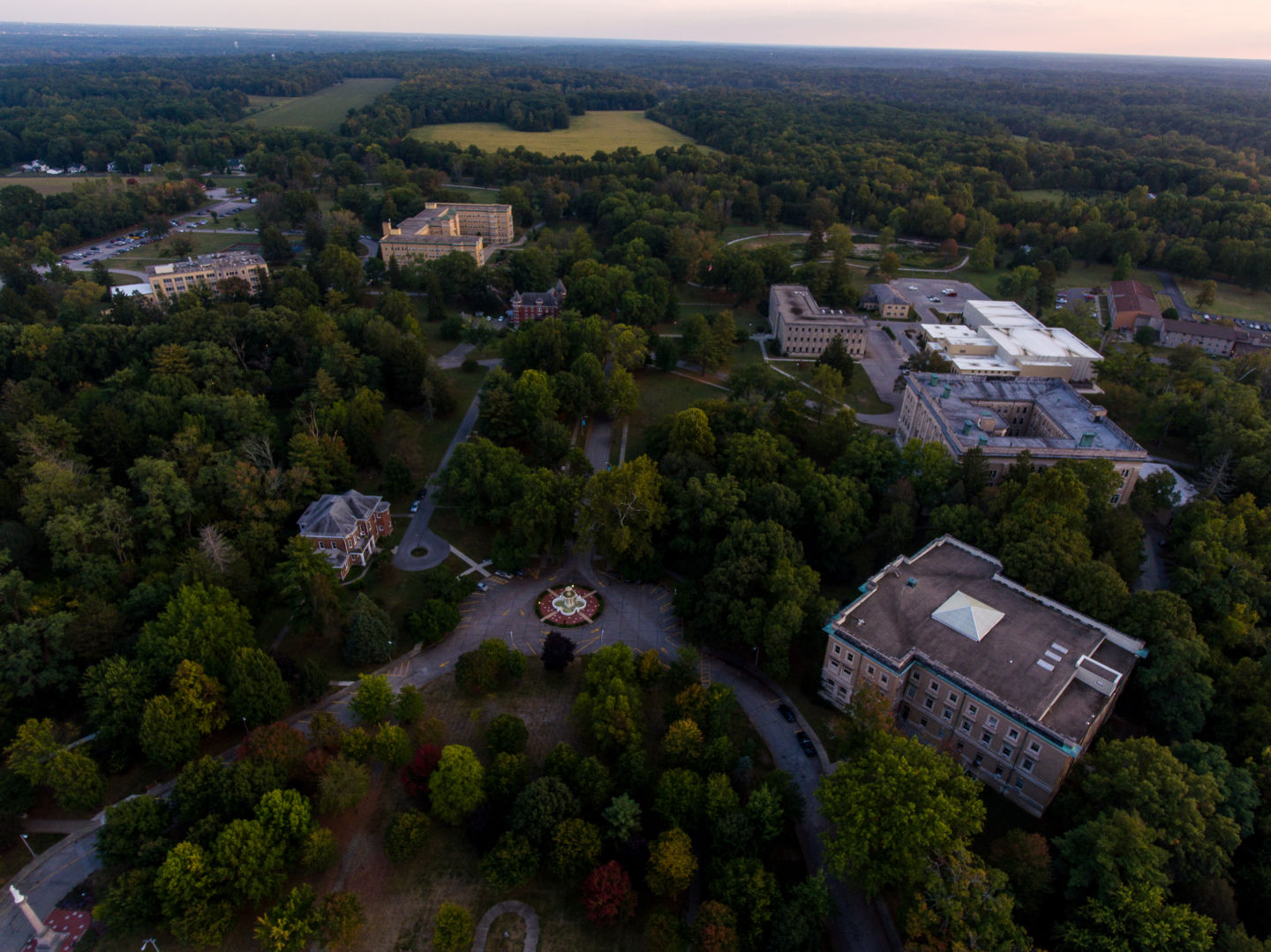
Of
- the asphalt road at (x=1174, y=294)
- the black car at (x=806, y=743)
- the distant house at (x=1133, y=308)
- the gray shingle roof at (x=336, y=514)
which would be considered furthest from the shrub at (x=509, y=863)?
the asphalt road at (x=1174, y=294)

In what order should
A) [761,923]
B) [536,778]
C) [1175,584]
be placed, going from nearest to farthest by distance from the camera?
[761,923] → [536,778] → [1175,584]

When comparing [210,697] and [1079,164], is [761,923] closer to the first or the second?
[210,697]

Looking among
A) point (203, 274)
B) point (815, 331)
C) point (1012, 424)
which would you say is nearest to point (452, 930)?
point (1012, 424)

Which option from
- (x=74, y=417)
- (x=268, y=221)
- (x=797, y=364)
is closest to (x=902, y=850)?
(x=797, y=364)

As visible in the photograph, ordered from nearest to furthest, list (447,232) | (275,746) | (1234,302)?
1. (275,746)
2. (1234,302)
3. (447,232)

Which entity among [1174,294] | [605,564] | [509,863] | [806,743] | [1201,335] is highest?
[1201,335]

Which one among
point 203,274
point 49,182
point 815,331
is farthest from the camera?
point 49,182

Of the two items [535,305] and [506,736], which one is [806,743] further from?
[535,305]

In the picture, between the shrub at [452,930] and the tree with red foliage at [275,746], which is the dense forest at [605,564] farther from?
the shrub at [452,930]
